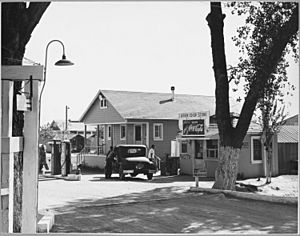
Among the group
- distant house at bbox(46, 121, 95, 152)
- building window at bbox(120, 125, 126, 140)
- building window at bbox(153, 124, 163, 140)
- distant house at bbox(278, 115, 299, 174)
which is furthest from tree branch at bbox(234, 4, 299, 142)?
distant house at bbox(46, 121, 95, 152)

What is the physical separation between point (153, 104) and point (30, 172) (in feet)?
54.1

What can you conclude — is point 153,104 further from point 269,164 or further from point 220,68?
point 220,68

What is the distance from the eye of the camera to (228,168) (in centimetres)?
1134

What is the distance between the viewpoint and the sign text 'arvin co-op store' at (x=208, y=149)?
16.1 m

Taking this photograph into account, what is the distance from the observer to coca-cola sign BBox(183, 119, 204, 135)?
15.9 m

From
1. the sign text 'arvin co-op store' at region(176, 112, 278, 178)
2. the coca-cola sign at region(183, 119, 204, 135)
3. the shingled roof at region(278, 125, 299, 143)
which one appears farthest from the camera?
the shingled roof at region(278, 125, 299, 143)

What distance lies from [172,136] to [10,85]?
639 inches

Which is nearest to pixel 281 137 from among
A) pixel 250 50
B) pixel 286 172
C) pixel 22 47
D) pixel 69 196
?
pixel 286 172

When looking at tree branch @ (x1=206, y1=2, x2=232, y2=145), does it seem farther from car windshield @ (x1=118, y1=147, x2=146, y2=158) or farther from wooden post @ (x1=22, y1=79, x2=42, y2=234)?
wooden post @ (x1=22, y1=79, x2=42, y2=234)

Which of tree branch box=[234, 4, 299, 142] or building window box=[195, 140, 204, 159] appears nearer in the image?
tree branch box=[234, 4, 299, 142]

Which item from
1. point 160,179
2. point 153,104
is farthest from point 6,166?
point 153,104

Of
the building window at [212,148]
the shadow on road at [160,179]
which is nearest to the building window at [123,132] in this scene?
the shadow on road at [160,179]

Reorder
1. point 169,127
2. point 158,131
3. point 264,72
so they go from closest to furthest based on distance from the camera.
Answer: point 264,72 < point 158,131 < point 169,127

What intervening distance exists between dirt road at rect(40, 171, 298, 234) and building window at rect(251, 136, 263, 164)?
6.07 meters
